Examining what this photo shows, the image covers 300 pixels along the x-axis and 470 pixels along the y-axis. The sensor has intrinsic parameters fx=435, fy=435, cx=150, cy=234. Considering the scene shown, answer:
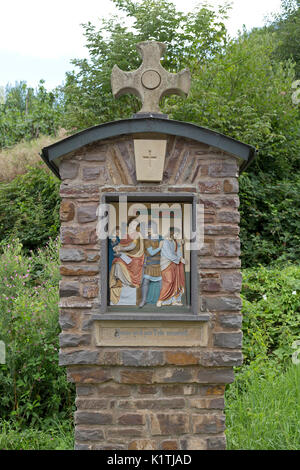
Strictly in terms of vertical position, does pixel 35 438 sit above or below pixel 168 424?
below

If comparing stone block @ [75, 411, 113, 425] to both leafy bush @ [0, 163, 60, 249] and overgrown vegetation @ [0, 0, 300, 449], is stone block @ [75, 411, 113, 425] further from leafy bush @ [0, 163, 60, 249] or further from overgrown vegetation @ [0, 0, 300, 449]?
leafy bush @ [0, 163, 60, 249]

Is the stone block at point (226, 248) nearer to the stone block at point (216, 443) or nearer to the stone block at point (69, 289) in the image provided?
the stone block at point (69, 289)

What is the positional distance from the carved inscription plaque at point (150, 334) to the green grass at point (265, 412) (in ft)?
3.43

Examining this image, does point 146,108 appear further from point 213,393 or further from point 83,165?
point 213,393

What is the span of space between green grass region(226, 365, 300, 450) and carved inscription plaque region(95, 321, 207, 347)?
3.43 ft

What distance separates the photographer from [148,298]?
3.41m

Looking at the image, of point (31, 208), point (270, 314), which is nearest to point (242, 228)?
point (270, 314)

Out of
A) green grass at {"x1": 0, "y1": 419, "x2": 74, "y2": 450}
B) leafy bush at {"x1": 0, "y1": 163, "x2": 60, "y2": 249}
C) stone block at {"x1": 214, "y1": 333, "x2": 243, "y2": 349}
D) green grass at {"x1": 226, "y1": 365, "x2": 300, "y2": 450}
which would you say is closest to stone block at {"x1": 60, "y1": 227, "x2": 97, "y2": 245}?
stone block at {"x1": 214, "y1": 333, "x2": 243, "y2": 349}

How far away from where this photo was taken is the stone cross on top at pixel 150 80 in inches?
138

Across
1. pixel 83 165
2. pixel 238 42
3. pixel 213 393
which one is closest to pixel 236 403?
pixel 213 393

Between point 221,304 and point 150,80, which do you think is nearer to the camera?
point 221,304

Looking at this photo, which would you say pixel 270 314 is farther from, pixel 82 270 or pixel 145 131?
pixel 145 131

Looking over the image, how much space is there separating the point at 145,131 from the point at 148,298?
1.29 metres

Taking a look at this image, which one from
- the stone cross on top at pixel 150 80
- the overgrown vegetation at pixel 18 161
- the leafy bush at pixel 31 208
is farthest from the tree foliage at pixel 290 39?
the stone cross on top at pixel 150 80
